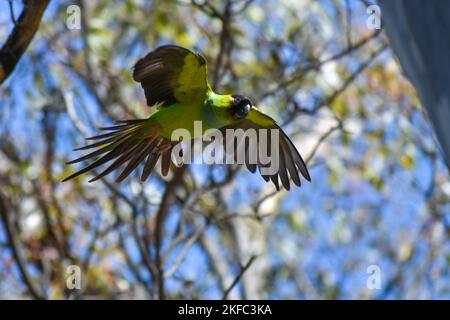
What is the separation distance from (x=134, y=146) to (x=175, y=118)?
30cm

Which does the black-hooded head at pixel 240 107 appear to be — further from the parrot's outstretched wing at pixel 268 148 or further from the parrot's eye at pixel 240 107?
the parrot's outstretched wing at pixel 268 148

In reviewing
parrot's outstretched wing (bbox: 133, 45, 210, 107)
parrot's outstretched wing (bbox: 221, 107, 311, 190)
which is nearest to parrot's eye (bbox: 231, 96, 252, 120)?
parrot's outstretched wing (bbox: 221, 107, 311, 190)

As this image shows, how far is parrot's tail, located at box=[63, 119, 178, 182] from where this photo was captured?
15.3 ft

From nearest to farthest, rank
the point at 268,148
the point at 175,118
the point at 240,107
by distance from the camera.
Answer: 1. the point at 240,107
2. the point at 175,118
3. the point at 268,148

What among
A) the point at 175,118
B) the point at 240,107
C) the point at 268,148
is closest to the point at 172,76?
the point at 175,118

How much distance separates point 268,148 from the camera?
509 cm

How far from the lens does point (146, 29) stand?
30.1ft

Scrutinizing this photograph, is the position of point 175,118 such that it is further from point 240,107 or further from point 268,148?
point 268,148

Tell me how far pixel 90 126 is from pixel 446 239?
5.65 meters

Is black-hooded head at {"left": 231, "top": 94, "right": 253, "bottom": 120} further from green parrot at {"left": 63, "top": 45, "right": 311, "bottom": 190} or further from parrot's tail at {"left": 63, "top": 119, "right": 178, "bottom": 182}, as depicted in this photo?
parrot's tail at {"left": 63, "top": 119, "right": 178, "bottom": 182}

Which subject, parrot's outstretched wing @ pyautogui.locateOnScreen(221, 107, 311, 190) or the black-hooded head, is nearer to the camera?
the black-hooded head
